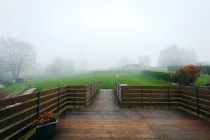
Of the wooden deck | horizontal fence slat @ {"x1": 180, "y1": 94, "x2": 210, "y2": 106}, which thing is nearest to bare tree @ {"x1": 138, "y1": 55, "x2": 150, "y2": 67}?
horizontal fence slat @ {"x1": 180, "y1": 94, "x2": 210, "y2": 106}

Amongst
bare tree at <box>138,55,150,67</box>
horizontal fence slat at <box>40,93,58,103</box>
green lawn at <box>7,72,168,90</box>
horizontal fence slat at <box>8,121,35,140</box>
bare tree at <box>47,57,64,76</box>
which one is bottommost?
green lawn at <box>7,72,168,90</box>

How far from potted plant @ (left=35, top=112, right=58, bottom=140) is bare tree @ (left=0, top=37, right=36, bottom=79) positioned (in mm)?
34576

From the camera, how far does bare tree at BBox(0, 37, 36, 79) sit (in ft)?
92.5

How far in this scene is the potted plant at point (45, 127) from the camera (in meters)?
2.86

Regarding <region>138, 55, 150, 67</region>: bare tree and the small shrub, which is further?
<region>138, 55, 150, 67</region>: bare tree

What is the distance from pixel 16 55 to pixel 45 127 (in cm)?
3570

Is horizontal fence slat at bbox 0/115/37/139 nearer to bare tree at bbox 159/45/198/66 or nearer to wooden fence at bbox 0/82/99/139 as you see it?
wooden fence at bbox 0/82/99/139

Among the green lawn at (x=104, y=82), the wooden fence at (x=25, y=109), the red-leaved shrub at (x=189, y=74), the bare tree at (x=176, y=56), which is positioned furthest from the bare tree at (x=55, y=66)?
the bare tree at (x=176, y=56)

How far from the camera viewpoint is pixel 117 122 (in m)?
3.97

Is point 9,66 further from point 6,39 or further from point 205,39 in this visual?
point 205,39

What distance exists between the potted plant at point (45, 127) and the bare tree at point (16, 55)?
34.6 metres

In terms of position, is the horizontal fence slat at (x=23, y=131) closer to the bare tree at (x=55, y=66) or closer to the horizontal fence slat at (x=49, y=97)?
the horizontal fence slat at (x=49, y=97)

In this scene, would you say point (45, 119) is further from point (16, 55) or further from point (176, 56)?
point (176, 56)

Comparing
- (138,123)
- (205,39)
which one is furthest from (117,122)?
(205,39)
